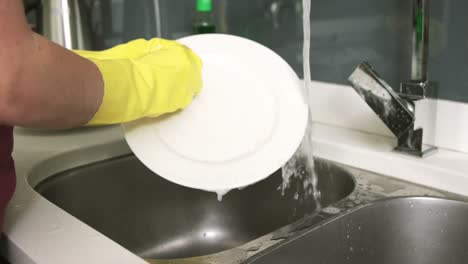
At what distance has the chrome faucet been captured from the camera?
32.4 inches

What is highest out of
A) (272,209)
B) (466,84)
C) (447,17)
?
(447,17)

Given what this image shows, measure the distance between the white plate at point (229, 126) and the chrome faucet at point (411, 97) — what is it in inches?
5.0

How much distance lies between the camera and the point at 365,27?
0.98m

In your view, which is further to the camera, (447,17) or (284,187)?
(284,187)

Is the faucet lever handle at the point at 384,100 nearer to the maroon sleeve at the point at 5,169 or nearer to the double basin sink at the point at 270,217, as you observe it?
the double basin sink at the point at 270,217

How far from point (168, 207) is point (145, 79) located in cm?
48

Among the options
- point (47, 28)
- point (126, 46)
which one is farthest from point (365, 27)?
point (47, 28)

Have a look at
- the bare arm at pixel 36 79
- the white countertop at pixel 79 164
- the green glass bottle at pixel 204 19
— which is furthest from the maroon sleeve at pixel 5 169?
the green glass bottle at pixel 204 19

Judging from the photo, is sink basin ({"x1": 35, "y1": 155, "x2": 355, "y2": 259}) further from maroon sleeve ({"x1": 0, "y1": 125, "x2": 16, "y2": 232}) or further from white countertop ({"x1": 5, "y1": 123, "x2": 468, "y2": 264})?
maroon sleeve ({"x1": 0, "y1": 125, "x2": 16, "y2": 232})

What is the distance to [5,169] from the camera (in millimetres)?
631

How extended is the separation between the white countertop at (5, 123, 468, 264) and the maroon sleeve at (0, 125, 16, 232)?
0.15ft

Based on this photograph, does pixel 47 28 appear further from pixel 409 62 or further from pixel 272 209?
pixel 409 62

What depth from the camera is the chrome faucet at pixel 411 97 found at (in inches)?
32.4

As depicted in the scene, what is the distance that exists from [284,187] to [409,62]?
308mm
